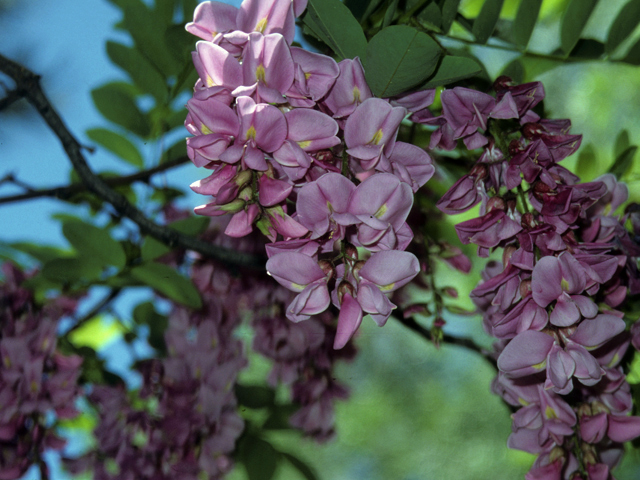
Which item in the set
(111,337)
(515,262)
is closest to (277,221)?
(515,262)

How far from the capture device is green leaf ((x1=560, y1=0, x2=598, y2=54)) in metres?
0.47

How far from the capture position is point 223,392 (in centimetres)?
75

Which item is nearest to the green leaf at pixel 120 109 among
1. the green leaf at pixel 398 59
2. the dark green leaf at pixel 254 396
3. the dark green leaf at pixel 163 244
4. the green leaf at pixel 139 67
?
the green leaf at pixel 139 67

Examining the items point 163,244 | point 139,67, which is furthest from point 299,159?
point 139,67

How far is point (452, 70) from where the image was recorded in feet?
1.13

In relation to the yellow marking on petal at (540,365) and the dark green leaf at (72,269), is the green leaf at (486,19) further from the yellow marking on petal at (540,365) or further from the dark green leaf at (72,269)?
the dark green leaf at (72,269)

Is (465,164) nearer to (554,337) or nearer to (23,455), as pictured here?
(554,337)

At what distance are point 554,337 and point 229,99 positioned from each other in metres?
0.24

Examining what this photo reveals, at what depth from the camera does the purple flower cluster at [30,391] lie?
2.35ft

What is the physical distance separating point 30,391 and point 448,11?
0.67 metres

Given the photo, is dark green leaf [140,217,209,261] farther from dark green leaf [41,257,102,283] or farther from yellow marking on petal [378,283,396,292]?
yellow marking on petal [378,283,396,292]

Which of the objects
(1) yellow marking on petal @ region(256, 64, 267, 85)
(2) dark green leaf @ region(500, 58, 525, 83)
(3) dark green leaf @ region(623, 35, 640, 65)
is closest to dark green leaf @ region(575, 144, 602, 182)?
(3) dark green leaf @ region(623, 35, 640, 65)

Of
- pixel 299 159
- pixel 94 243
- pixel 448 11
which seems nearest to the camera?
pixel 299 159

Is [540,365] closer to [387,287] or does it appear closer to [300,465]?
[387,287]
